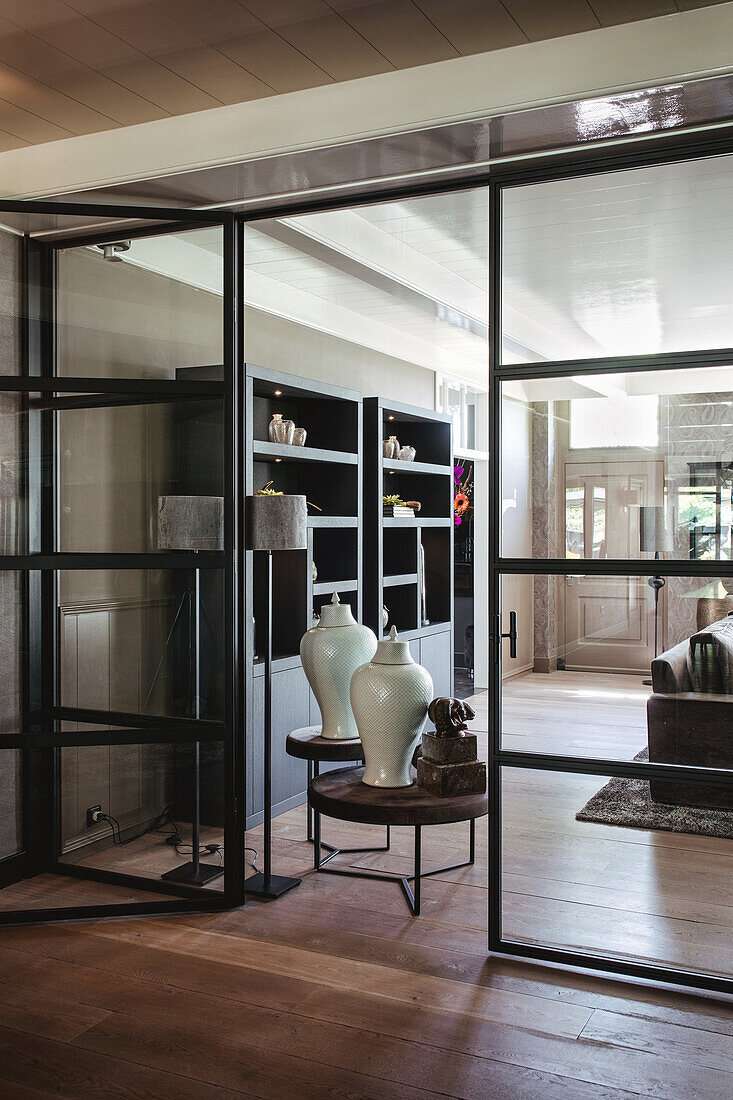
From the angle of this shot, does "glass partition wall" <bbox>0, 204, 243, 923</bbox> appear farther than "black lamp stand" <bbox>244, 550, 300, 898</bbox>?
No

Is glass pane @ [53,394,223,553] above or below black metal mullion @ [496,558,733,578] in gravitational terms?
above

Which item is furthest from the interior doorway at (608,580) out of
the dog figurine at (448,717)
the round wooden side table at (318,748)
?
the round wooden side table at (318,748)

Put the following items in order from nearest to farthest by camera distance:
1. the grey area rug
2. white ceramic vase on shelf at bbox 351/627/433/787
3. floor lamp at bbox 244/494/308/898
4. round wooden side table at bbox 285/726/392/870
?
the grey area rug < white ceramic vase on shelf at bbox 351/627/433/787 < floor lamp at bbox 244/494/308/898 < round wooden side table at bbox 285/726/392/870

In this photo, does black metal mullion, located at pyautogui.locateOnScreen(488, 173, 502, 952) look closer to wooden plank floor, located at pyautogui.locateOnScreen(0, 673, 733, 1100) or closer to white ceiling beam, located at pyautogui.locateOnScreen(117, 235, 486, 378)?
wooden plank floor, located at pyautogui.locateOnScreen(0, 673, 733, 1100)

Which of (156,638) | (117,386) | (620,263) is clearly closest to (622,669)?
(620,263)

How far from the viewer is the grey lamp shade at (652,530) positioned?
2775 millimetres

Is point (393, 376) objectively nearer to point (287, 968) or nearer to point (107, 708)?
point (107, 708)

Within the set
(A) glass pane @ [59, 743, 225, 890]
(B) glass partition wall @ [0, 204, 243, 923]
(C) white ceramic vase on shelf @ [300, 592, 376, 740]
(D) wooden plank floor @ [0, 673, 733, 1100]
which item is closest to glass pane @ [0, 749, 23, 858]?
(B) glass partition wall @ [0, 204, 243, 923]

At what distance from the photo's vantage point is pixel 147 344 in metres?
→ 3.31

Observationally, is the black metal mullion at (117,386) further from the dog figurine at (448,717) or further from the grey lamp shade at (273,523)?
the dog figurine at (448,717)

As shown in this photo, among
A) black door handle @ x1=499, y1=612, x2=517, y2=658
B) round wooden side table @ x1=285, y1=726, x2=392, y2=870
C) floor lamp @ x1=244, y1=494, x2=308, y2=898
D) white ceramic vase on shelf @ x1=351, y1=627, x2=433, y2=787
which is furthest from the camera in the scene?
round wooden side table @ x1=285, y1=726, x2=392, y2=870

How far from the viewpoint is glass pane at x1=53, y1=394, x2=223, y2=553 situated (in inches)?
129

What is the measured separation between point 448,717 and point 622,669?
675 mm

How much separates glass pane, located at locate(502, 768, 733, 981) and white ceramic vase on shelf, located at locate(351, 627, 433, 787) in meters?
0.41
